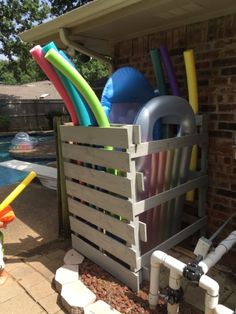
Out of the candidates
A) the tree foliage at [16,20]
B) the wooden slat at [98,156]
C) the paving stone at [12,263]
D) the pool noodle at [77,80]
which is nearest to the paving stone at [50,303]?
the paving stone at [12,263]

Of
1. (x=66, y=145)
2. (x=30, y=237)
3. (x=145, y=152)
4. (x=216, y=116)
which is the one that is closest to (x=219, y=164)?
(x=216, y=116)

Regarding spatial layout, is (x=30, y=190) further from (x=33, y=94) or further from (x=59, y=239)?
(x=33, y=94)

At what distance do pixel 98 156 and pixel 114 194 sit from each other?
0.34m

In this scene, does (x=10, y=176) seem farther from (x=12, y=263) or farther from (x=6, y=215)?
(x=6, y=215)

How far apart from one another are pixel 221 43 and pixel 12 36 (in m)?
15.0

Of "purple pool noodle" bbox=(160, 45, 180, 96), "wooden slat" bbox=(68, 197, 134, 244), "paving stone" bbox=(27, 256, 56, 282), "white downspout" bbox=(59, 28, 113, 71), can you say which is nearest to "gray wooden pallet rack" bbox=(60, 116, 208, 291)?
"wooden slat" bbox=(68, 197, 134, 244)

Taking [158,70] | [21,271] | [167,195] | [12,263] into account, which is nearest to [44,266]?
[21,271]

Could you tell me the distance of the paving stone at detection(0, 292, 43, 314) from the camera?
2.30 m

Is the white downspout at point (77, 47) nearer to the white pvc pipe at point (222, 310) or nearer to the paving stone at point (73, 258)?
the paving stone at point (73, 258)

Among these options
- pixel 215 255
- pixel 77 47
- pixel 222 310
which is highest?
pixel 77 47

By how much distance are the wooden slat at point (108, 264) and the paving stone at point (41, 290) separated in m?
0.45

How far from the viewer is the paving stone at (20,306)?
230 centimetres

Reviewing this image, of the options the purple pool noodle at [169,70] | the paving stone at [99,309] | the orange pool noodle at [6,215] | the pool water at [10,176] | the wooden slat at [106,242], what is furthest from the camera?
the pool water at [10,176]

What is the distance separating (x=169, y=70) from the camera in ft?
9.95
